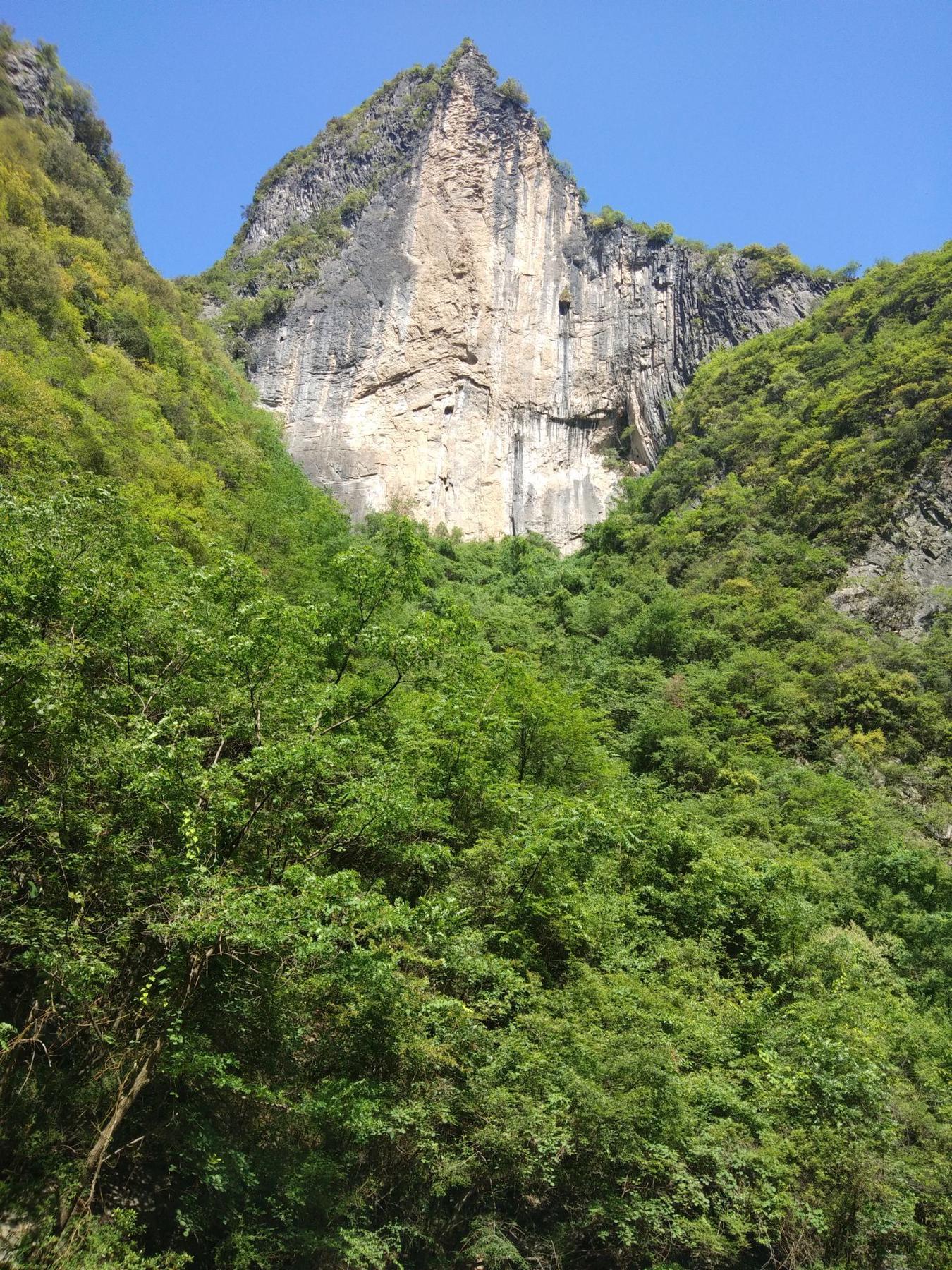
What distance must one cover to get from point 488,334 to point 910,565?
27936mm

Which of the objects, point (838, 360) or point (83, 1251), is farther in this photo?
point (838, 360)

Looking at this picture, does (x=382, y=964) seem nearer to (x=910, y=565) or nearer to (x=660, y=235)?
(x=910, y=565)

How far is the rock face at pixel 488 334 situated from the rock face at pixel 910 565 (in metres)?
17.5

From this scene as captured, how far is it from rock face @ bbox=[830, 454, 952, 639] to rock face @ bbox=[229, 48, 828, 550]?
57.3 ft

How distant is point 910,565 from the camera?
1051 inches

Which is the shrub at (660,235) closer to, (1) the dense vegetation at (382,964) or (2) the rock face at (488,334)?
(2) the rock face at (488,334)

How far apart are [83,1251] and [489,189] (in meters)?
53.1

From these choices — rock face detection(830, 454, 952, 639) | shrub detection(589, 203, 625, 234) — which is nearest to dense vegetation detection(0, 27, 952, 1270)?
rock face detection(830, 454, 952, 639)

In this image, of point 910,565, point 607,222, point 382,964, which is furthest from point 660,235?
point 382,964

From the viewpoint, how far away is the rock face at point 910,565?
25297 mm

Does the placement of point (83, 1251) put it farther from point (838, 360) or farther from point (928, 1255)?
point (838, 360)

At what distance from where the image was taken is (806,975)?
426 inches

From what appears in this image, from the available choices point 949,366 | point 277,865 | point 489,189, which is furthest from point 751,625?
point 489,189

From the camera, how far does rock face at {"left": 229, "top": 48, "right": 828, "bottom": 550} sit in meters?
42.4
